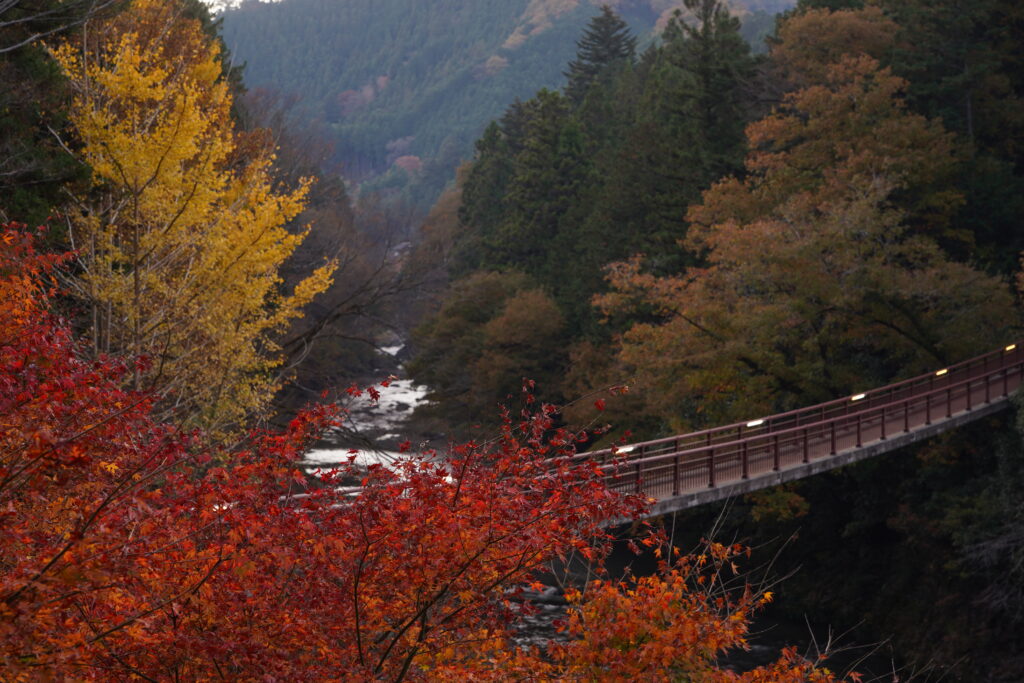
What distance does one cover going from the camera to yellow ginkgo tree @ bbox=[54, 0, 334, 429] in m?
12.9

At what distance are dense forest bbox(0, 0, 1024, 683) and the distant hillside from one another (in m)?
86.6

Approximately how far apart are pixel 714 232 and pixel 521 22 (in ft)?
485

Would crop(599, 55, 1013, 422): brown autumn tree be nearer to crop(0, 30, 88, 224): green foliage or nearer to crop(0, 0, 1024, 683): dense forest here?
crop(0, 0, 1024, 683): dense forest

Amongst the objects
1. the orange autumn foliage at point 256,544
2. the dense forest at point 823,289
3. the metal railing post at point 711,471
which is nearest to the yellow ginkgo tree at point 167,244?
the orange autumn foliage at point 256,544

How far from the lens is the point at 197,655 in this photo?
18.6ft

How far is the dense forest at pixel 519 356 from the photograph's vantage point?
6.14m

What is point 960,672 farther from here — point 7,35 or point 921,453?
point 7,35

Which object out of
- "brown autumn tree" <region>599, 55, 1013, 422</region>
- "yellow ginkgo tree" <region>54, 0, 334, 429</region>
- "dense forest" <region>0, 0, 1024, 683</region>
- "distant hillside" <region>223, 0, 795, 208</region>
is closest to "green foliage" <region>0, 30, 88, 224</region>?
"dense forest" <region>0, 0, 1024, 683</region>

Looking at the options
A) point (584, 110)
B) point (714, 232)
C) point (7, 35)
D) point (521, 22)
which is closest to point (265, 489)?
point (7, 35)

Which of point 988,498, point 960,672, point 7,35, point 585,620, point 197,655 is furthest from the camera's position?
point 988,498

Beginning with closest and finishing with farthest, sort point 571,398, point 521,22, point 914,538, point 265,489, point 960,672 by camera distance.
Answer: point 265,489
point 960,672
point 914,538
point 571,398
point 521,22

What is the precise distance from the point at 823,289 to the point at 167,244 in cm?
1389

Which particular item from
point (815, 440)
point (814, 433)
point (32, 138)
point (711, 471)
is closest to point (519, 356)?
point (815, 440)

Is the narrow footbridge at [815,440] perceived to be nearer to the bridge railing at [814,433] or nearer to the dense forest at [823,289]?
the bridge railing at [814,433]
